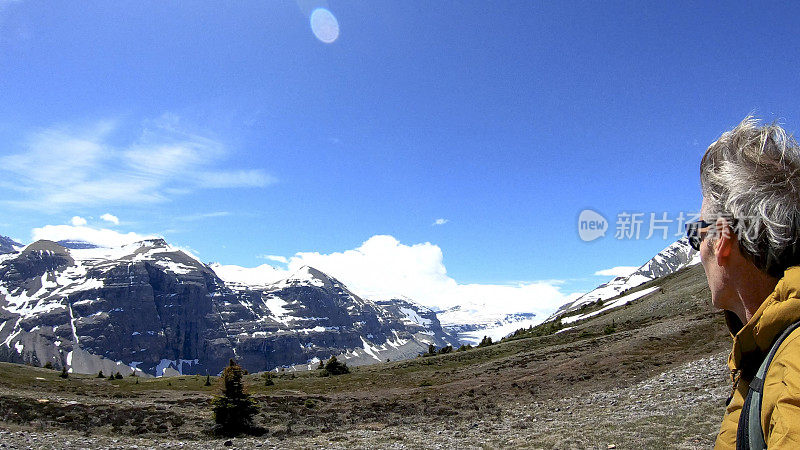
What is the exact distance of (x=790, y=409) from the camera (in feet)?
5.29

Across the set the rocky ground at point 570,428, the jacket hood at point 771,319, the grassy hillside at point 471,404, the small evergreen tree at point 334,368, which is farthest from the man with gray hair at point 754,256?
the small evergreen tree at point 334,368

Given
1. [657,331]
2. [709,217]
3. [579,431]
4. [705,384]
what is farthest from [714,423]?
[657,331]

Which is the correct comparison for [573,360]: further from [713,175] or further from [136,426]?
[713,175]

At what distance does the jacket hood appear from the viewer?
76.8 inches

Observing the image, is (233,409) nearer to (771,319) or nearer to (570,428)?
(570,428)

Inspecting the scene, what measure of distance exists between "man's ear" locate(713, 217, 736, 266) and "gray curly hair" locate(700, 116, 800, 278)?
6cm

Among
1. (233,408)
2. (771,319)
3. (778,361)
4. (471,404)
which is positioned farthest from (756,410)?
(471,404)

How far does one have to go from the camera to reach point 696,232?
3031mm

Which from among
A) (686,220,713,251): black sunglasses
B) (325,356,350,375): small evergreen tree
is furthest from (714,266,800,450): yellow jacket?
(325,356,350,375): small evergreen tree

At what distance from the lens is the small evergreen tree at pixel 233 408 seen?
26.9m

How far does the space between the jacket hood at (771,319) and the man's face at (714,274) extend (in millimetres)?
361

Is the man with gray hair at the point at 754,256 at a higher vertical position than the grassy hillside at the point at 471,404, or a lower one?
higher

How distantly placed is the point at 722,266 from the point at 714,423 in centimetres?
1963

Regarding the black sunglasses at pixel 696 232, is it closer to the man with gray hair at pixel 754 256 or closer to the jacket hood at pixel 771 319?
the man with gray hair at pixel 754 256
